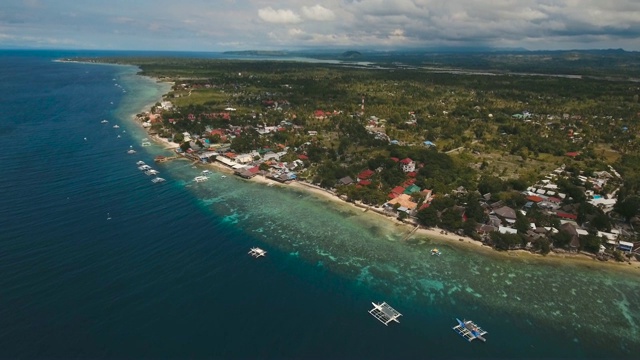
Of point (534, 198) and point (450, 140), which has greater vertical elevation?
point (450, 140)

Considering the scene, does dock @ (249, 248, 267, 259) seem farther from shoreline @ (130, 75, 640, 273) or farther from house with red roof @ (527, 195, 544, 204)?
house with red roof @ (527, 195, 544, 204)

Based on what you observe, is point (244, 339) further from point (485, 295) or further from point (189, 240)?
point (485, 295)

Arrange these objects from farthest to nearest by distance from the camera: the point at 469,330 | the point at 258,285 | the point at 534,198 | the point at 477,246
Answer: the point at 534,198
the point at 477,246
the point at 258,285
the point at 469,330

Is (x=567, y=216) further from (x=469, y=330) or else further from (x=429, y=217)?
(x=469, y=330)

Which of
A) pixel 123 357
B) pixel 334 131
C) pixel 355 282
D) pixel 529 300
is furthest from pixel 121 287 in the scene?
pixel 334 131

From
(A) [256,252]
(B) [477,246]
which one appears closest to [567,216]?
(B) [477,246]

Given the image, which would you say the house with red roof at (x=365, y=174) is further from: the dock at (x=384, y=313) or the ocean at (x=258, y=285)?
the dock at (x=384, y=313)
